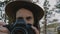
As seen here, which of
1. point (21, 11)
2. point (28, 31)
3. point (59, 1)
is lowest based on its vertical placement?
point (28, 31)

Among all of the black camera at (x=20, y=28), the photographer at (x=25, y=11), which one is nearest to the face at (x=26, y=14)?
the photographer at (x=25, y=11)

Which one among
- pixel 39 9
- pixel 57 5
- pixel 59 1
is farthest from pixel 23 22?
pixel 59 1

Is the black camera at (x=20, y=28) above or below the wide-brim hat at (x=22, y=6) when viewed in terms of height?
below

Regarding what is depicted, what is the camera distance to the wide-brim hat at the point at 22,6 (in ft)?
5.88

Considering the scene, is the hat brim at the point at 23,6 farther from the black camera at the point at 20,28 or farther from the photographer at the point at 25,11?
the black camera at the point at 20,28

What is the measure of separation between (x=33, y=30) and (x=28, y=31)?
5 cm

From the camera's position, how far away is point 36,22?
1839mm

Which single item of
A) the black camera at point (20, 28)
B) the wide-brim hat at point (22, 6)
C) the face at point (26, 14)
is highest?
the wide-brim hat at point (22, 6)

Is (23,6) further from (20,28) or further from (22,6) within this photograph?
(20,28)

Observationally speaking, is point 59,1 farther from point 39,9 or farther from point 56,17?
point 39,9

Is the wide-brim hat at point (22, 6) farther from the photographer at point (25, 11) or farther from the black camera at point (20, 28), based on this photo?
the black camera at point (20, 28)

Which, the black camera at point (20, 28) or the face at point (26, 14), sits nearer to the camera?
the black camera at point (20, 28)

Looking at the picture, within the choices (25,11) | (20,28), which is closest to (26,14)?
(25,11)

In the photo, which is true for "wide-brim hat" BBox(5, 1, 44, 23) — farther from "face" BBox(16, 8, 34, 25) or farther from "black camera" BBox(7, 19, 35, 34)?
"black camera" BBox(7, 19, 35, 34)
